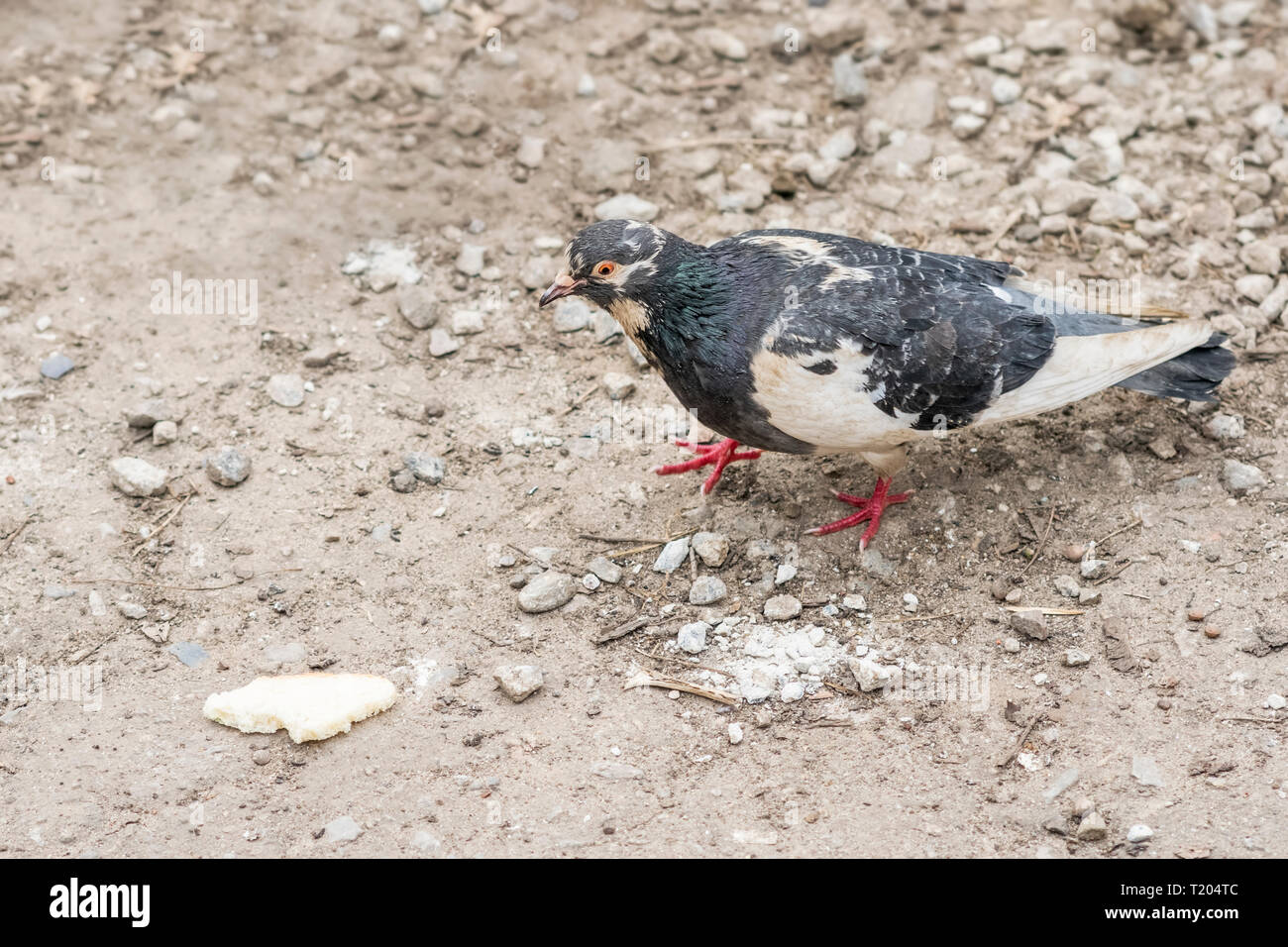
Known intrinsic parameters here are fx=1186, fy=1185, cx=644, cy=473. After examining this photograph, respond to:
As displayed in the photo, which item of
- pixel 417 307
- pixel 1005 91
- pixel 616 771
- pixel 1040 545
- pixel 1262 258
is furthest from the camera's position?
pixel 1005 91

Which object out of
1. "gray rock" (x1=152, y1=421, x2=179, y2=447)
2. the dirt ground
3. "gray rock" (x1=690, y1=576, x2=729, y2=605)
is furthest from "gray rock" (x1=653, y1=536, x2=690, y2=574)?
"gray rock" (x1=152, y1=421, x2=179, y2=447)

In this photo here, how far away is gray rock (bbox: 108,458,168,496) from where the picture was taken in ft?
18.6

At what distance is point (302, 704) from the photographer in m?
4.65

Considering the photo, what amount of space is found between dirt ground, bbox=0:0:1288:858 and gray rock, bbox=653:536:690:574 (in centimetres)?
5

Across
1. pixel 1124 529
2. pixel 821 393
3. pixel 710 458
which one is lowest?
pixel 710 458

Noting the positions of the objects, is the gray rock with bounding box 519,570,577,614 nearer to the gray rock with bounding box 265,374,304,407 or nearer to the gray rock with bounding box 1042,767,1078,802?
the gray rock with bounding box 265,374,304,407

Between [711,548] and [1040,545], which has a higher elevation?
[1040,545]

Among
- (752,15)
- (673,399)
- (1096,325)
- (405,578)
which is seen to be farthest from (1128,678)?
(752,15)

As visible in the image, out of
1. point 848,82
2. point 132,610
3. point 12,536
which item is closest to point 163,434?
point 12,536

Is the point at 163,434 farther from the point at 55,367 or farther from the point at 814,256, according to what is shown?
the point at 814,256

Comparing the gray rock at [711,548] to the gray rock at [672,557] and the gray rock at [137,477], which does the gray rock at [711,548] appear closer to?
the gray rock at [672,557]

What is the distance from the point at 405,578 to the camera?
539cm

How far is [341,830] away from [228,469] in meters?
2.20

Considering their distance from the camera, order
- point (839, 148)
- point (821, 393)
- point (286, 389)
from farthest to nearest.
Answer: point (839, 148) → point (286, 389) → point (821, 393)
